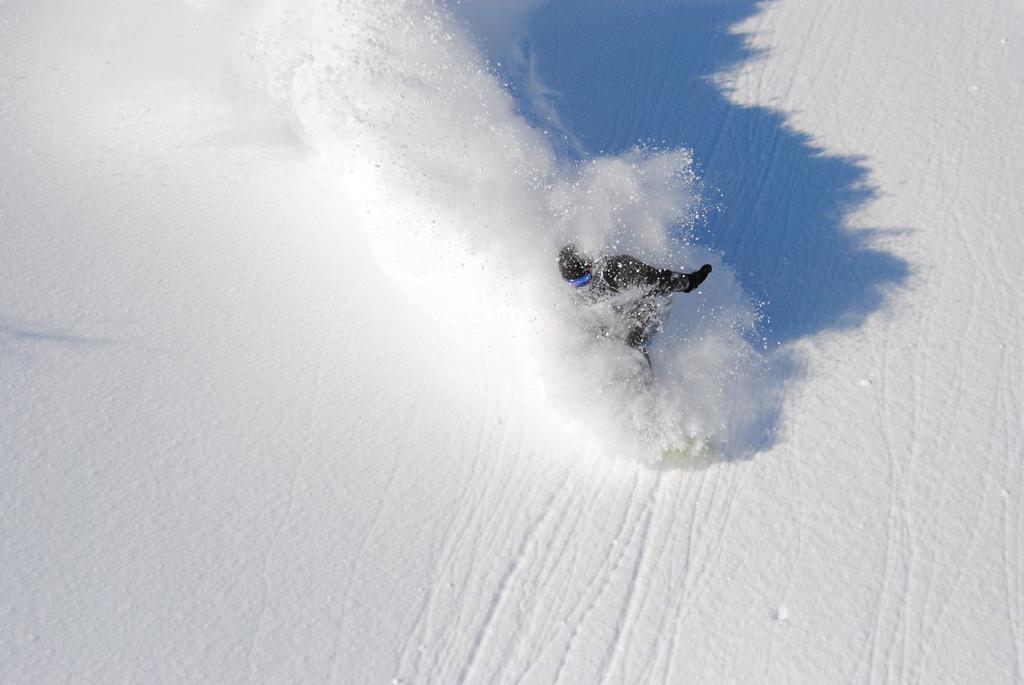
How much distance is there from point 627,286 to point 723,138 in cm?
301

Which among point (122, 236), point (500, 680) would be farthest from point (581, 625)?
point (122, 236)

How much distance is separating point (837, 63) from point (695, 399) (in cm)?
517

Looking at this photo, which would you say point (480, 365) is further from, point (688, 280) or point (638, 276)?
point (688, 280)

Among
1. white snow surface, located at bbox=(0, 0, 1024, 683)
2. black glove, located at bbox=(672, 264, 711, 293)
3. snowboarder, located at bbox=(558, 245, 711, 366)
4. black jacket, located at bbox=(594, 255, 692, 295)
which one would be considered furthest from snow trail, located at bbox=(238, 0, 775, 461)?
black glove, located at bbox=(672, 264, 711, 293)

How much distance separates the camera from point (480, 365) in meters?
6.47

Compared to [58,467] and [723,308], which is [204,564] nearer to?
[58,467]

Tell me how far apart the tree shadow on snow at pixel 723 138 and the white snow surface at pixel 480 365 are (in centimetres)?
5

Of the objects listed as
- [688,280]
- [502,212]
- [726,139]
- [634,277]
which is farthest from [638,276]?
[726,139]

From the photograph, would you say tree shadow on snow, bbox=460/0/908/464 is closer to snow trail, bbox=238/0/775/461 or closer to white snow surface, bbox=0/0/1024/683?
white snow surface, bbox=0/0/1024/683

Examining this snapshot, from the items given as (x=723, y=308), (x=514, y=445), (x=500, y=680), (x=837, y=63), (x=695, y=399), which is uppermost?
(x=837, y=63)

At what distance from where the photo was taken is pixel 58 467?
225 inches

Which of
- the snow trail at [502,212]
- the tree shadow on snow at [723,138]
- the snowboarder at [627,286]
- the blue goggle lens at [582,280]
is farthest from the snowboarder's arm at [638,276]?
the tree shadow on snow at [723,138]

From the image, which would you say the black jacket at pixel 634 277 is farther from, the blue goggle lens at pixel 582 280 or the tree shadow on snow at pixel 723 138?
the tree shadow on snow at pixel 723 138

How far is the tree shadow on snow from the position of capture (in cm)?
695
